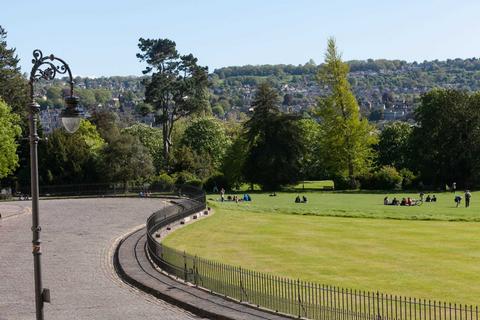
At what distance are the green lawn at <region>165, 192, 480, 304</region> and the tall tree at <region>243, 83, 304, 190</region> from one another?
1036 inches

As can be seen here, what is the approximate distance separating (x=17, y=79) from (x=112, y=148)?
74.4ft

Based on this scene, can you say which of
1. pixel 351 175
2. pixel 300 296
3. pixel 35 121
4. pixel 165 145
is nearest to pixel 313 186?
pixel 351 175

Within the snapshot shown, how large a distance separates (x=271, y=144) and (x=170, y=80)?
21352mm

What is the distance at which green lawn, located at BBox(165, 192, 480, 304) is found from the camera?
30.2 metres

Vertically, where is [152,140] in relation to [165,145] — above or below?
above

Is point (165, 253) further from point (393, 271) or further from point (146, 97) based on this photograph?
point (146, 97)

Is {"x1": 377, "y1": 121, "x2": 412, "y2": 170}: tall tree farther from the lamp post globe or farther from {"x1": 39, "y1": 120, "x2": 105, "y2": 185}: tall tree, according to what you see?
the lamp post globe

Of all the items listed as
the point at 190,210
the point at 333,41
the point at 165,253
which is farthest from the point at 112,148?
the point at 165,253

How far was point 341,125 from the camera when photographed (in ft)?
308

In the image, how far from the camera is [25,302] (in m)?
25.8

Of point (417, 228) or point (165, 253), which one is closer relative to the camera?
point (165, 253)

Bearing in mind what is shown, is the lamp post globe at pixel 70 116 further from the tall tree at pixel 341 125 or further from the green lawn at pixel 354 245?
the tall tree at pixel 341 125

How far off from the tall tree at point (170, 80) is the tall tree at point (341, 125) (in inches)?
840

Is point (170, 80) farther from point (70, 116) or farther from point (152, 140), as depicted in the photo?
point (70, 116)
